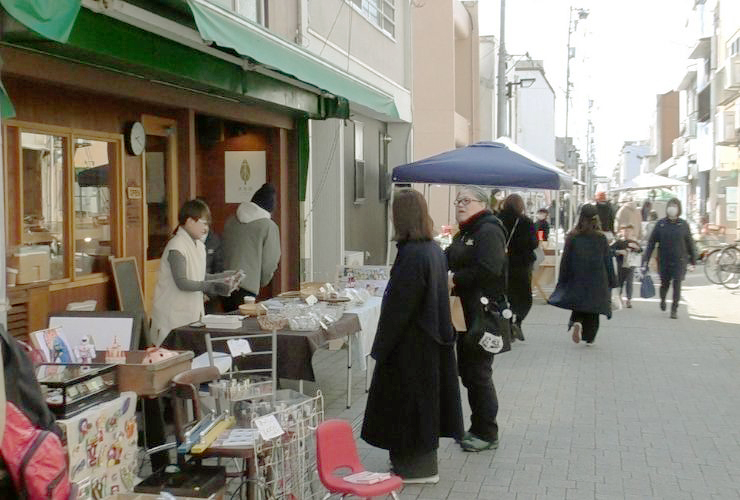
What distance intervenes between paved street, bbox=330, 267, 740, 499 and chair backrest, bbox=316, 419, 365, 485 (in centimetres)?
100

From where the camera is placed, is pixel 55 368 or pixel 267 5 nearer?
pixel 55 368

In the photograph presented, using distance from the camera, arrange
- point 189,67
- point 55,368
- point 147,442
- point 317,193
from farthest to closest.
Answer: point 317,193 < point 189,67 < point 147,442 < point 55,368

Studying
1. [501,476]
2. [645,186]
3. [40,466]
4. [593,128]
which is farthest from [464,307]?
[593,128]

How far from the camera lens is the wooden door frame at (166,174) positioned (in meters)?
9.18

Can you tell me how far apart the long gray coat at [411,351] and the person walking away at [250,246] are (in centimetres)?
363

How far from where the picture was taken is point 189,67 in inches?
285

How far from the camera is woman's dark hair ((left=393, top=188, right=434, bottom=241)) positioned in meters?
5.89

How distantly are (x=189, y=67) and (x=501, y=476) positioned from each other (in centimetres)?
401

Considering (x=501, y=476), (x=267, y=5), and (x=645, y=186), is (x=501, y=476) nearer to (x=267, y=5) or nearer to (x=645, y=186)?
(x=267, y=5)

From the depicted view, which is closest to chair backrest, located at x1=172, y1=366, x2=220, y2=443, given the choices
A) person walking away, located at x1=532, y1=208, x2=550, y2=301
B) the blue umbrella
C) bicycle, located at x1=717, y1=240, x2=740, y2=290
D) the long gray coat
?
the long gray coat

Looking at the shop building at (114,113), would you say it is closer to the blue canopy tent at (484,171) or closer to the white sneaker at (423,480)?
the blue canopy tent at (484,171)

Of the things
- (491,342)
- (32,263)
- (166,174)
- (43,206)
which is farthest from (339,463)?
(166,174)

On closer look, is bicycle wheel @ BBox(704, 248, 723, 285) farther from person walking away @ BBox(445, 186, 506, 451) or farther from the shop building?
person walking away @ BBox(445, 186, 506, 451)

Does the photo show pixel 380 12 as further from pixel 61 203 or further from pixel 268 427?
pixel 268 427
